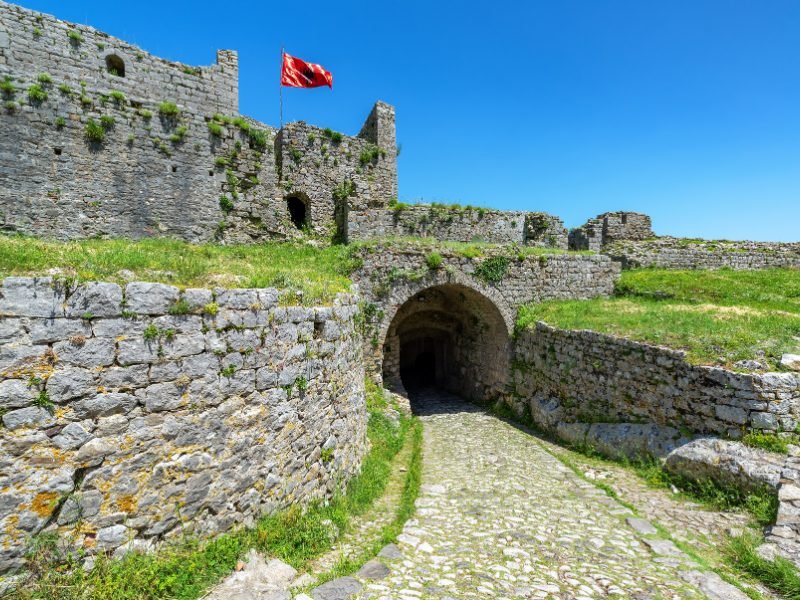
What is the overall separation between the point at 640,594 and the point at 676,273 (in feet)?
Result: 49.4

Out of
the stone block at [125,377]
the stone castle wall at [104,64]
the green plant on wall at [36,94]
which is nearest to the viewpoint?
the stone block at [125,377]

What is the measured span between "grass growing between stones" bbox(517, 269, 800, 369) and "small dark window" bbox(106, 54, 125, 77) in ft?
51.6

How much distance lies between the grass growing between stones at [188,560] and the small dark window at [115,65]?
1579 cm

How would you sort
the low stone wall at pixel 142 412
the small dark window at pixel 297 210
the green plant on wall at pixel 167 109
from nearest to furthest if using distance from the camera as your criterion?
the low stone wall at pixel 142 412
the green plant on wall at pixel 167 109
the small dark window at pixel 297 210

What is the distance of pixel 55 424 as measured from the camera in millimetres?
3771

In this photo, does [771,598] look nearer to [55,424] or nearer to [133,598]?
[133,598]

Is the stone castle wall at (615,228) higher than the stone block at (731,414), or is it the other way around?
the stone castle wall at (615,228)

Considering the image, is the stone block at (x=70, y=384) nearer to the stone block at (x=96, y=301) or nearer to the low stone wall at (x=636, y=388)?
the stone block at (x=96, y=301)

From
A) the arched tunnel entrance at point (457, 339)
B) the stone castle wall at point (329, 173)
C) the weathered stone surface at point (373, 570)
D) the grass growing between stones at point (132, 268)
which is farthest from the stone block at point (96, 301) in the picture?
the arched tunnel entrance at point (457, 339)

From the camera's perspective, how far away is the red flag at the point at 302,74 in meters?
17.2

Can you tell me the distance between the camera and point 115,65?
1468 cm

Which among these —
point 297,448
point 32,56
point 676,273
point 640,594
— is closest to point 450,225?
point 676,273

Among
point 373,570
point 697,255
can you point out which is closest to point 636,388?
point 373,570

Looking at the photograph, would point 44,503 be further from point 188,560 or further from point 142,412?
point 188,560
